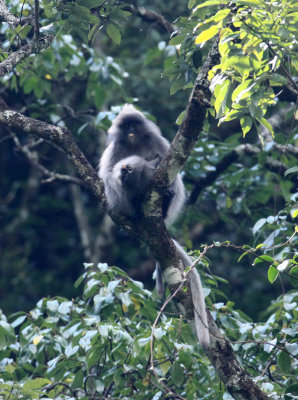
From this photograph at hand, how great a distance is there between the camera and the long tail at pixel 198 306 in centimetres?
265

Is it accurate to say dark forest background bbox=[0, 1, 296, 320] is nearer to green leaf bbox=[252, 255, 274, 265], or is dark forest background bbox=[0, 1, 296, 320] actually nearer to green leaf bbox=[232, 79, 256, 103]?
green leaf bbox=[252, 255, 274, 265]

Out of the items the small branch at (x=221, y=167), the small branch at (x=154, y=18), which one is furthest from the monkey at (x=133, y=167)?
the small branch at (x=154, y=18)

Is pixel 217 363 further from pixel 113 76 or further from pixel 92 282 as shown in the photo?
pixel 113 76

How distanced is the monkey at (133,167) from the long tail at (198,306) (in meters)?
0.01

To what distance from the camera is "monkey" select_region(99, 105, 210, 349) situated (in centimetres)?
354

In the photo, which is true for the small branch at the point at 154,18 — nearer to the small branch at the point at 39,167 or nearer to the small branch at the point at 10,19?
the small branch at the point at 39,167

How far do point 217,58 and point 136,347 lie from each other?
128cm

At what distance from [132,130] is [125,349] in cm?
160

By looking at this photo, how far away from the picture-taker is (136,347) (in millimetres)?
2674

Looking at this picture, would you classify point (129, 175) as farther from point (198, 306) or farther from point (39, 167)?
point (39, 167)

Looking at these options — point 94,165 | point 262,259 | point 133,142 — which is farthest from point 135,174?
point 94,165

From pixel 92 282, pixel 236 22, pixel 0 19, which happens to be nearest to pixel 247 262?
pixel 92 282

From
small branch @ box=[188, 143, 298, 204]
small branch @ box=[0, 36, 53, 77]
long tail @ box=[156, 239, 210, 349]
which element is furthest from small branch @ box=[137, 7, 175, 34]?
long tail @ box=[156, 239, 210, 349]

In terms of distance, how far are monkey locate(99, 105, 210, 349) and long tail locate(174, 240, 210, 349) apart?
1 cm
